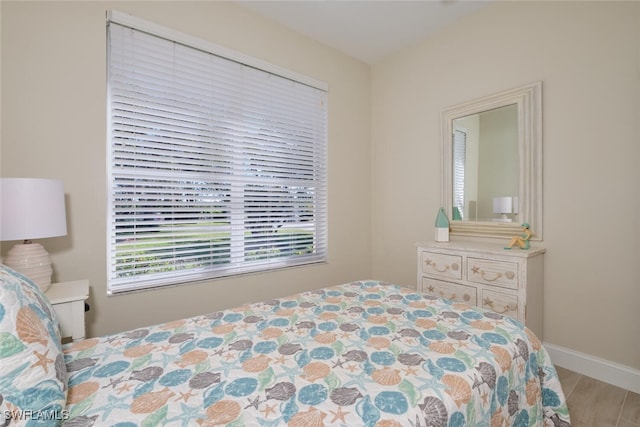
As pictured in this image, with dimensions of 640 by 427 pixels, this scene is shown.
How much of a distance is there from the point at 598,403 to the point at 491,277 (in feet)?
2.84

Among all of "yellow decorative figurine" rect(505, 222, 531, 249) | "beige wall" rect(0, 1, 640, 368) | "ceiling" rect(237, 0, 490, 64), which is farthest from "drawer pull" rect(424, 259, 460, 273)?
"ceiling" rect(237, 0, 490, 64)

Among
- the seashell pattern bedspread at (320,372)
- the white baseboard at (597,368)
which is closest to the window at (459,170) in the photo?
the white baseboard at (597,368)

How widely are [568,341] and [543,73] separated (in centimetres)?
194

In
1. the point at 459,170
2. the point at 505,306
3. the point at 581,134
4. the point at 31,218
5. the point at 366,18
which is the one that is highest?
the point at 366,18

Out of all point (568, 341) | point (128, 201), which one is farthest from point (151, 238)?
point (568, 341)

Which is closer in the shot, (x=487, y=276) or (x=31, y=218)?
(x=31, y=218)

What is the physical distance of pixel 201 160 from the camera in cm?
222

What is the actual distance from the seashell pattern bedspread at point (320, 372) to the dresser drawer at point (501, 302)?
72 centimetres

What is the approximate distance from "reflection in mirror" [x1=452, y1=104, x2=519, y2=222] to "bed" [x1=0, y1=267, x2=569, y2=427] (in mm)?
1284

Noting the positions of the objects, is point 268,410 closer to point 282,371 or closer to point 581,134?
point 282,371

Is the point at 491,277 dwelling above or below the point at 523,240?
below

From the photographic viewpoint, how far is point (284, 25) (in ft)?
8.78

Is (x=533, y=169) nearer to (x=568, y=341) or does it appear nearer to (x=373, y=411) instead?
(x=568, y=341)

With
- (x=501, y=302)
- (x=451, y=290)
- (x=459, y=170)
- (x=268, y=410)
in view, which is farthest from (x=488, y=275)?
(x=268, y=410)
